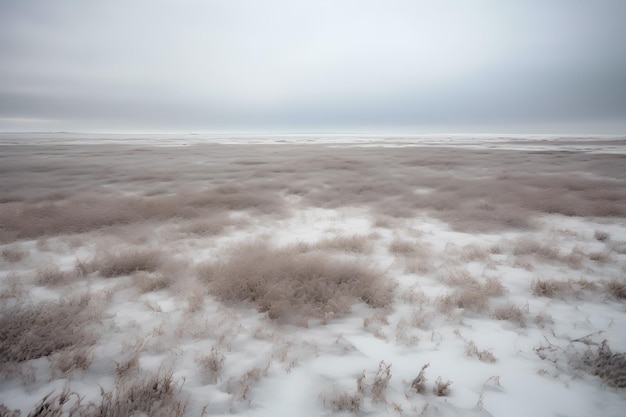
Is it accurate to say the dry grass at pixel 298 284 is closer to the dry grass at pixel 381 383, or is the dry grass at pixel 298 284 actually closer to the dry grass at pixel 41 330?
the dry grass at pixel 381 383

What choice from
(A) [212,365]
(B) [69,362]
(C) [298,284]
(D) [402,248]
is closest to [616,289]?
(D) [402,248]

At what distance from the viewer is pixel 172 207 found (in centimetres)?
1146

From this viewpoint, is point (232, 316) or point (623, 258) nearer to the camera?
point (232, 316)

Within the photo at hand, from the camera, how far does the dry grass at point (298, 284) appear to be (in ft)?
16.2

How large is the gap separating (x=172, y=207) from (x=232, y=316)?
8.25 m

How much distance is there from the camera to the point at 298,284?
5570mm

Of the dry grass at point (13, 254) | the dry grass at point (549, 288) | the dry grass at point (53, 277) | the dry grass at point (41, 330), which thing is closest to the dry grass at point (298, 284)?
the dry grass at point (41, 330)

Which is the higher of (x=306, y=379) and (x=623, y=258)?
(x=623, y=258)

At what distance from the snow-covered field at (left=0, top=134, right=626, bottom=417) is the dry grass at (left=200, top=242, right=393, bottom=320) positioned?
0.04 metres

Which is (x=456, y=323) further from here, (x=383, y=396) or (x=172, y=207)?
(x=172, y=207)

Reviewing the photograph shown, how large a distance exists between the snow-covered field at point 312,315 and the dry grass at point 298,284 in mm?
38

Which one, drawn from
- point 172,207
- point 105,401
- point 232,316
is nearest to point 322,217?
point 172,207

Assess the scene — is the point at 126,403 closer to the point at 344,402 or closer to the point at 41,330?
the point at 41,330

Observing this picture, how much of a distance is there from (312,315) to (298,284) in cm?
89
